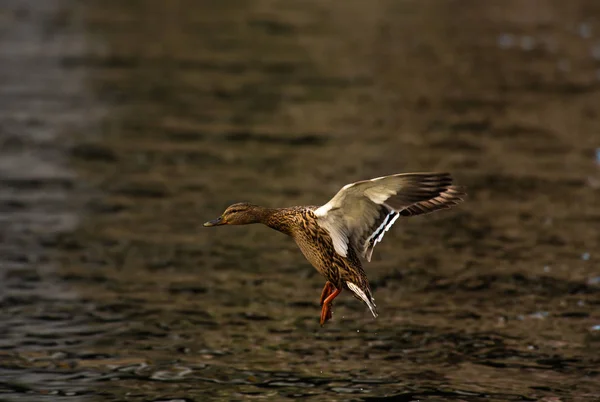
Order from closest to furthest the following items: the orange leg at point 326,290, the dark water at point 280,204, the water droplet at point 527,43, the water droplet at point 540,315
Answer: the orange leg at point 326,290, the dark water at point 280,204, the water droplet at point 540,315, the water droplet at point 527,43

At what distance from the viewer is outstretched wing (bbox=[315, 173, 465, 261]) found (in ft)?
28.1

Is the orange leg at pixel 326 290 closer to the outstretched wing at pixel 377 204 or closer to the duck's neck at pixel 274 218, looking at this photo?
the outstretched wing at pixel 377 204

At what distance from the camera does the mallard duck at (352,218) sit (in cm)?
862

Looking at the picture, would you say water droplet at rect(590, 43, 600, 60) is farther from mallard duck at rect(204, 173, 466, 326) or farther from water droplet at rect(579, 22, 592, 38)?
mallard duck at rect(204, 173, 466, 326)

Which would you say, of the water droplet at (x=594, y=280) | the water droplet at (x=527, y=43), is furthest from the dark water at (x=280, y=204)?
the water droplet at (x=527, y=43)

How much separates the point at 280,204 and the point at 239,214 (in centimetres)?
593

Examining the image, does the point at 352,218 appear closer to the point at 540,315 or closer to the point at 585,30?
the point at 540,315

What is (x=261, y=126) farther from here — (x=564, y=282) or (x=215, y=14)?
(x=215, y=14)

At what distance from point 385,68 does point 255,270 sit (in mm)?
14403

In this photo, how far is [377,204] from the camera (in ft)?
28.6

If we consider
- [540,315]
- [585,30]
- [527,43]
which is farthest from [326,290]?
[585,30]

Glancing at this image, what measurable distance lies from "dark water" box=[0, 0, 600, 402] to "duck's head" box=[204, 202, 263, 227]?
50.5 inches

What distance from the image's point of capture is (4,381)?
950 centimetres

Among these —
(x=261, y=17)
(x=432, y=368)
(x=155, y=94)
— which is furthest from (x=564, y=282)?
(x=261, y=17)
